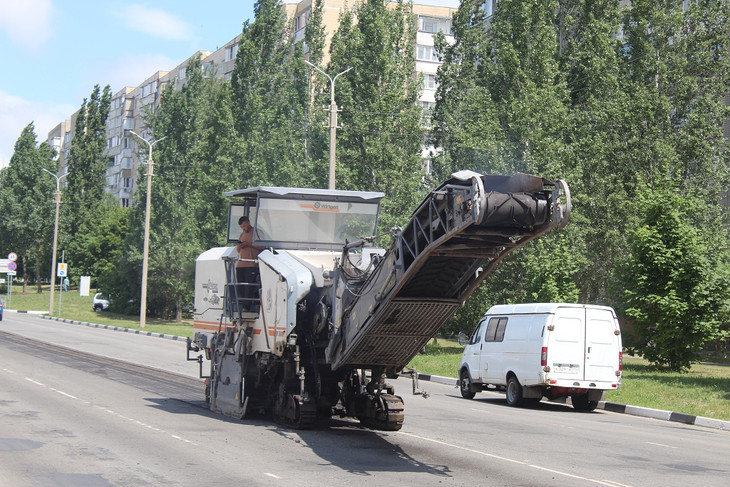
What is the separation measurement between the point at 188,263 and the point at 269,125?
967 cm

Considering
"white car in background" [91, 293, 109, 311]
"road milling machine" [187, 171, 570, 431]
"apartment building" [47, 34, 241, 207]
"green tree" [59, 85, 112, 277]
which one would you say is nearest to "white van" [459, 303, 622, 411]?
"road milling machine" [187, 171, 570, 431]

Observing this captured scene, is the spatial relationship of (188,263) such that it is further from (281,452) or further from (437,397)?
(281,452)

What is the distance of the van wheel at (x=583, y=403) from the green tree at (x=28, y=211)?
74554 millimetres

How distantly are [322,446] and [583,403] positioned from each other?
10116 mm

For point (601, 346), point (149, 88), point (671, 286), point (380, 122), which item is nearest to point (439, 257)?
point (601, 346)

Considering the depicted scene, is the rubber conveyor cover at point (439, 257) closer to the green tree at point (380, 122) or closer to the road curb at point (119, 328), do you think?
the green tree at point (380, 122)

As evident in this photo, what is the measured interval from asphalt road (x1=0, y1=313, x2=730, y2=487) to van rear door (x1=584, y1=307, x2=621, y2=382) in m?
0.94

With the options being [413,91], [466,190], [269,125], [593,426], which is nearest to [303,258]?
[466,190]

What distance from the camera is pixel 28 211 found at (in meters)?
87.6

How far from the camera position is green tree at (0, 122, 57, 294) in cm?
8731

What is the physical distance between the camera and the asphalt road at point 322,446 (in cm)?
1000

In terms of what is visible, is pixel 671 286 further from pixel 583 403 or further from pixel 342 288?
pixel 342 288

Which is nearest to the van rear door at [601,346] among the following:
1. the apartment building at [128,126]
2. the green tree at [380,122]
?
the green tree at [380,122]

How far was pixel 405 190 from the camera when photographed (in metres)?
41.9
